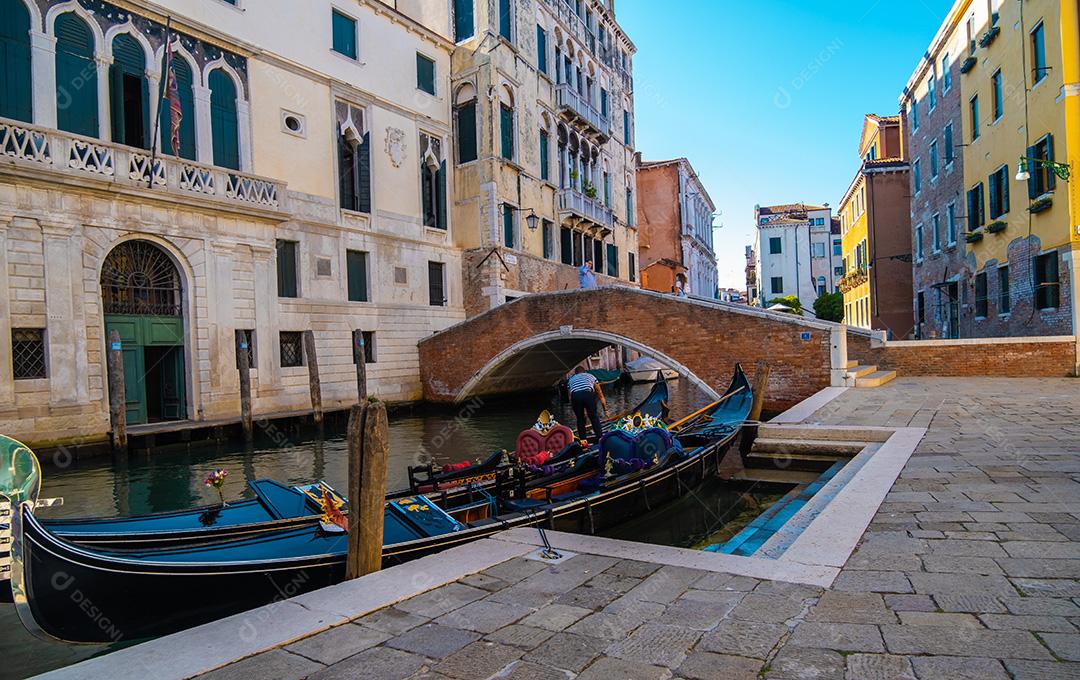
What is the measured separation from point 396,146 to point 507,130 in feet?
10.2

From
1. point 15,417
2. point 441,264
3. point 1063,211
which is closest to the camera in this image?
point 15,417

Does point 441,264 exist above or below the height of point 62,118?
below

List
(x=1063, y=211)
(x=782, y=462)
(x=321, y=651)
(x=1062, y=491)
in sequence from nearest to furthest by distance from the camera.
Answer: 1. (x=321, y=651)
2. (x=1062, y=491)
3. (x=782, y=462)
4. (x=1063, y=211)

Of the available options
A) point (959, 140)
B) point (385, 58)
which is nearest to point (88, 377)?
point (385, 58)

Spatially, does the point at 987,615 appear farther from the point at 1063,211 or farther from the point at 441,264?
the point at 441,264

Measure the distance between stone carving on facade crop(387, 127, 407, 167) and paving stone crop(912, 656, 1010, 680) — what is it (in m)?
13.9

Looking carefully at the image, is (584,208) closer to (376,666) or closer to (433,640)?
(433,640)

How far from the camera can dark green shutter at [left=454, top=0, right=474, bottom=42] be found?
1588 cm

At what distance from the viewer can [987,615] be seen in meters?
2.02

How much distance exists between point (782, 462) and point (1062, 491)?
3165mm

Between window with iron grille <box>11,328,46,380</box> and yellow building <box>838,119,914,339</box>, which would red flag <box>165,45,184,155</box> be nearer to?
window with iron grille <box>11,328,46,380</box>

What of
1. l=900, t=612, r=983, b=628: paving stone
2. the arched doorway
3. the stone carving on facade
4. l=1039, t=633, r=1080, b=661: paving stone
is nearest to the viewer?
l=1039, t=633, r=1080, b=661: paving stone

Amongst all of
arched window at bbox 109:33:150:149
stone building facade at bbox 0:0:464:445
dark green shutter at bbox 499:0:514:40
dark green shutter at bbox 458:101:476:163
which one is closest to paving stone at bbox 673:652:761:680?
stone building facade at bbox 0:0:464:445

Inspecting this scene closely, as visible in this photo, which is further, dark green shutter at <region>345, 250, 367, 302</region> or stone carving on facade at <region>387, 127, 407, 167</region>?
stone carving on facade at <region>387, 127, 407, 167</region>
